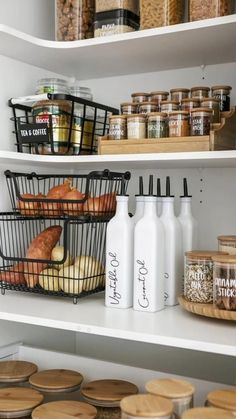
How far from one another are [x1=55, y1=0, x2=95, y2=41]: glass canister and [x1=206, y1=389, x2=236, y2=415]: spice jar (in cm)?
105

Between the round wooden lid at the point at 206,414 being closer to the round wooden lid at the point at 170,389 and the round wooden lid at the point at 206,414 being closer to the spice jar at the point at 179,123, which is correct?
the round wooden lid at the point at 170,389

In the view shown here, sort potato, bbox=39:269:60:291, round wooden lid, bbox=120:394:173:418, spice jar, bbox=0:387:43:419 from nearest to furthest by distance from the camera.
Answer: round wooden lid, bbox=120:394:173:418 → spice jar, bbox=0:387:43:419 → potato, bbox=39:269:60:291

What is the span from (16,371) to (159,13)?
3.42 ft

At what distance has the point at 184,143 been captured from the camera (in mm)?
1457

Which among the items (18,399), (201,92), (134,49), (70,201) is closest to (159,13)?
(134,49)

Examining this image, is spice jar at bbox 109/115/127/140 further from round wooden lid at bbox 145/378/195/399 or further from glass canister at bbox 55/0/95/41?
round wooden lid at bbox 145/378/195/399

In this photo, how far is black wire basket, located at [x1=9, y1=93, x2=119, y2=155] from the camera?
1.65 m

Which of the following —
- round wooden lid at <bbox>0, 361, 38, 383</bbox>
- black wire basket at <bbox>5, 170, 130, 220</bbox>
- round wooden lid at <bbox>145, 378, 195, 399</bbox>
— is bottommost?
round wooden lid at <bbox>0, 361, 38, 383</bbox>

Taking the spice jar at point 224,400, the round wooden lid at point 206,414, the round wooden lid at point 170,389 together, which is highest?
the round wooden lid at point 170,389

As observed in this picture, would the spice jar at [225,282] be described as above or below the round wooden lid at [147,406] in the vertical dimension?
above

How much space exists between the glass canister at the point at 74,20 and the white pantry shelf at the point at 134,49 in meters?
0.06

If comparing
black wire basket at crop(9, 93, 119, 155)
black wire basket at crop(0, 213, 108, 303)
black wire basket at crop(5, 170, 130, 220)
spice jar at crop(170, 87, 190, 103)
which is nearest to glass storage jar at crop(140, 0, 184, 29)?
spice jar at crop(170, 87, 190, 103)

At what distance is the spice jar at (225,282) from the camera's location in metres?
1.30

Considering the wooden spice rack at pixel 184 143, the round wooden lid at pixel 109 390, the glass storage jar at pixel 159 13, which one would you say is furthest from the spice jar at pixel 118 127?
the round wooden lid at pixel 109 390
